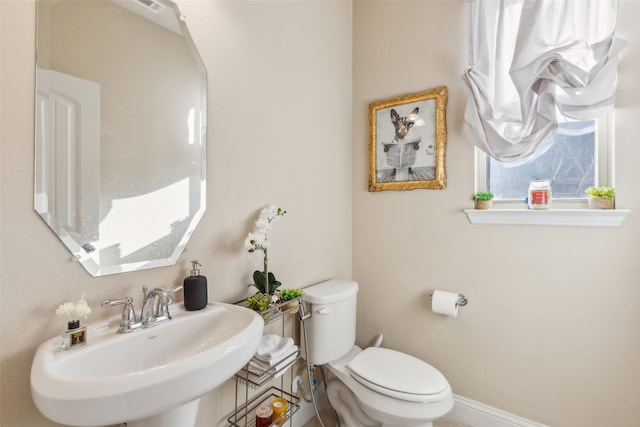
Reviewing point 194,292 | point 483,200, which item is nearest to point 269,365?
point 194,292

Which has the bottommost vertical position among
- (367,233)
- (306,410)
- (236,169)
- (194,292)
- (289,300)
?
(306,410)

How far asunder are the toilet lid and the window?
1.03 m

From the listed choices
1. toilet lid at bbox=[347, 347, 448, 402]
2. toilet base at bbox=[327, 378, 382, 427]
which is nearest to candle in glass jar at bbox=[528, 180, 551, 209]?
toilet lid at bbox=[347, 347, 448, 402]

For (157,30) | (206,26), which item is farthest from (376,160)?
(157,30)

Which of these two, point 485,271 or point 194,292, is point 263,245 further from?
point 485,271

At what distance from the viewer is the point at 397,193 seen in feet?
6.56

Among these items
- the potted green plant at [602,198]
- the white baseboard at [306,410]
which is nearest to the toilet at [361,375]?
the white baseboard at [306,410]

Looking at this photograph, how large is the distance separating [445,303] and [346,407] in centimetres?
80

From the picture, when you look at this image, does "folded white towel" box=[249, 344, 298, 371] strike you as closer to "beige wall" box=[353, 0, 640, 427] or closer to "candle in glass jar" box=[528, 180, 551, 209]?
"beige wall" box=[353, 0, 640, 427]

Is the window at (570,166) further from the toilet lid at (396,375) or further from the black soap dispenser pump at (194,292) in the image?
the black soap dispenser pump at (194,292)

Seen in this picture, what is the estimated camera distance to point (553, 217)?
4.95 feet

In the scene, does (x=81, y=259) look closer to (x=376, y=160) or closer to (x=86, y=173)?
(x=86, y=173)

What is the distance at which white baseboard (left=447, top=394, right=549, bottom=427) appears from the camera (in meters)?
1.63

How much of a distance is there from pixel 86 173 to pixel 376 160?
63.5 inches
